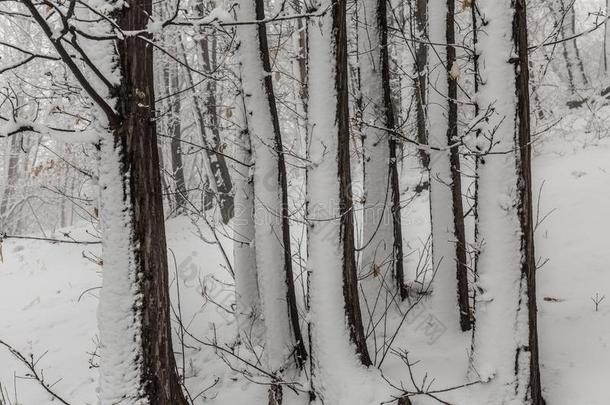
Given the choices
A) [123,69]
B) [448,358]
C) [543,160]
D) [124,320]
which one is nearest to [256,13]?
[123,69]

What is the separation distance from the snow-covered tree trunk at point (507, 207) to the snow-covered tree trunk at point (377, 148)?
1564 mm

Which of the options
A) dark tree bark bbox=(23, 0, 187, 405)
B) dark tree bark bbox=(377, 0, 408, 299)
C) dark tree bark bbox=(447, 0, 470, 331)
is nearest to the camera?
dark tree bark bbox=(23, 0, 187, 405)

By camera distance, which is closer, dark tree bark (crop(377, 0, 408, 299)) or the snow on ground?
the snow on ground

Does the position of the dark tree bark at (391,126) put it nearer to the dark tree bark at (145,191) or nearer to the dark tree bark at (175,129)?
the dark tree bark at (145,191)

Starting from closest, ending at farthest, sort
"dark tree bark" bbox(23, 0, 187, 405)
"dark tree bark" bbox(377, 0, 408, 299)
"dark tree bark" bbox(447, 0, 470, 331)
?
"dark tree bark" bbox(23, 0, 187, 405), "dark tree bark" bbox(447, 0, 470, 331), "dark tree bark" bbox(377, 0, 408, 299)

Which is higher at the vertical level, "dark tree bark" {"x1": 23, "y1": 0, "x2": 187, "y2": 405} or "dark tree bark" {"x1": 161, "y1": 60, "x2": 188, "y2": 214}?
"dark tree bark" {"x1": 161, "y1": 60, "x2": 188, "y2": 214}

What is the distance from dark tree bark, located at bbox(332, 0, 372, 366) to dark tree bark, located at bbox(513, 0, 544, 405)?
44.8 inches

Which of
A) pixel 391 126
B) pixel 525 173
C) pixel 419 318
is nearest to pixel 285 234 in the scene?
pixel 391 126

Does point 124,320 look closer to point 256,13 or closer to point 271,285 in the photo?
point 271,285

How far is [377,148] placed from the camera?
4734mm

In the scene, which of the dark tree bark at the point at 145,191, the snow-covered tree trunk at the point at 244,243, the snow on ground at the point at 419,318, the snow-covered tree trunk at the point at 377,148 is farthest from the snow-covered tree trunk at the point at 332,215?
the snow-covered tree trunk at the point at 244,243

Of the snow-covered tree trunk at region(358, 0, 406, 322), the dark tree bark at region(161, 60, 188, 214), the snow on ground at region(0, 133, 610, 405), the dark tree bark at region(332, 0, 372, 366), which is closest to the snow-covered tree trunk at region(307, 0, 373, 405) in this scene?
the dark tree bark at region(332, 0, 372, 366)

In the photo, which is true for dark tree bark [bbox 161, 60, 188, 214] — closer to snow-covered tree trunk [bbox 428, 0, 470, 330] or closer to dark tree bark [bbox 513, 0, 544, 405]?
snow-covered tree trunk [bbox 428, 0, 470, 330]

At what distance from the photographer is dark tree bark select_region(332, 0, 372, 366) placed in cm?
336
